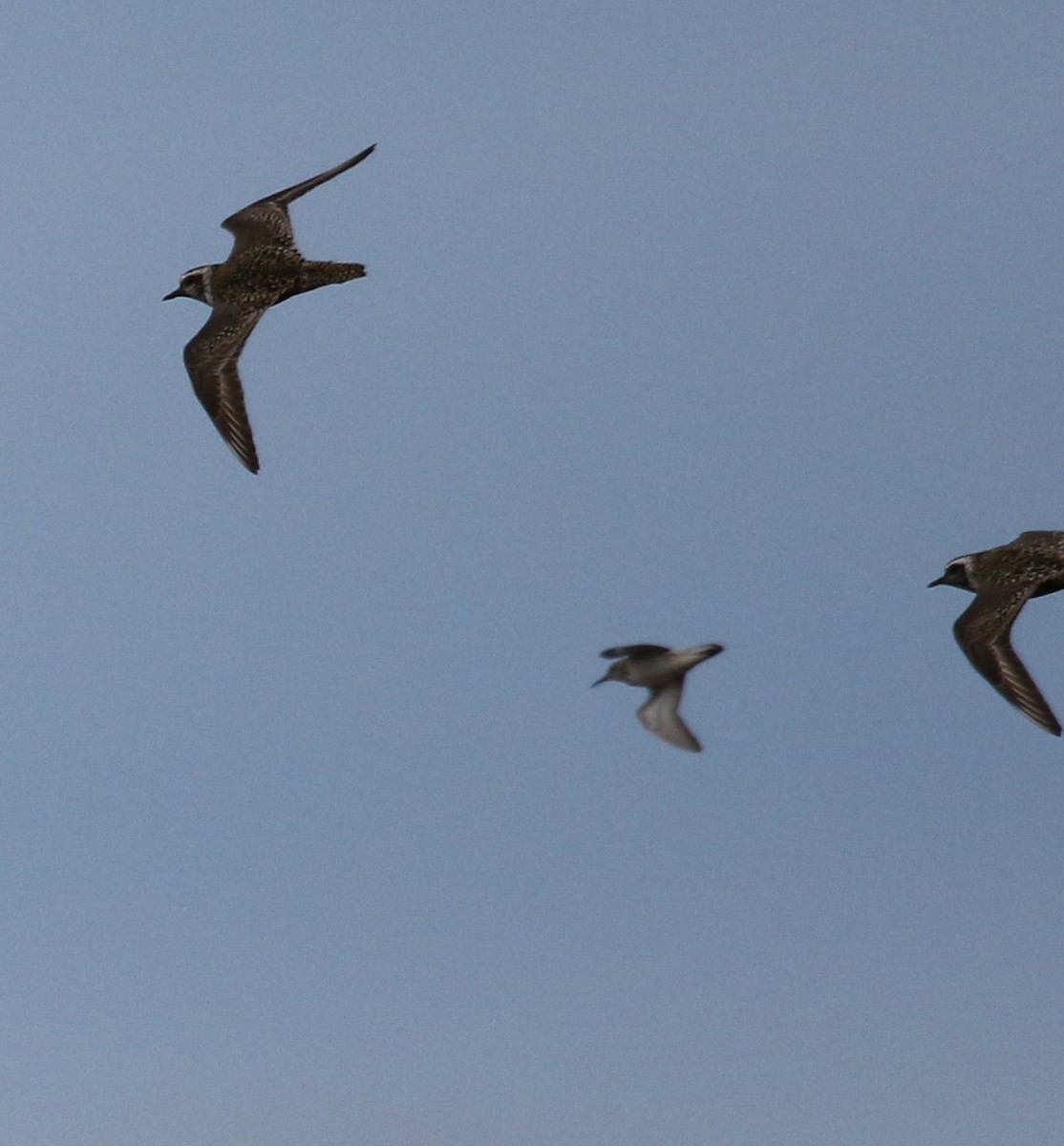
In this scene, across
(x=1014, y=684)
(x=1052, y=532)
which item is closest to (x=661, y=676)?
(x=1014, y=684)

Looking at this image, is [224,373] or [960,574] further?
[960,574]

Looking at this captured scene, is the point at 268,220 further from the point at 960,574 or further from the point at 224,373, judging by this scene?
the point at 960,574

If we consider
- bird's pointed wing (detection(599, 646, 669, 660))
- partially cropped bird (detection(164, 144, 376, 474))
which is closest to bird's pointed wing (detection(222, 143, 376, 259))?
partially cropped bird (detection(164, 144, 376, 474))

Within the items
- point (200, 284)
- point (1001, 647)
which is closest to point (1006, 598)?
point (1001, 647)

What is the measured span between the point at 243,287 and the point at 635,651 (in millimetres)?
9070

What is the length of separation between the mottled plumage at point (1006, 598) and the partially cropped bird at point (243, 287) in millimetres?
10056

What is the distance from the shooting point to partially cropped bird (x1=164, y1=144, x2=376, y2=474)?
31188 millimetres

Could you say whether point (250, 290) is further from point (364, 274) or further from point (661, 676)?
point (661, 676)

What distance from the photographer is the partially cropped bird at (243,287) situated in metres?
31.2

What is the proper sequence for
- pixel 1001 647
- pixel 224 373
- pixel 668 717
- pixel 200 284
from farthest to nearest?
pixel 200 284 < pixel 1001 647 < pixel 224 373 < pixel 668 717

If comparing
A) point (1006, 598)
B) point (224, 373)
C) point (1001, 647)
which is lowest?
point (1001, 647)

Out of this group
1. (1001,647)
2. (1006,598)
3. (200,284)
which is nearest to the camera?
(1001,647)

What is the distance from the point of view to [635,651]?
2777cm

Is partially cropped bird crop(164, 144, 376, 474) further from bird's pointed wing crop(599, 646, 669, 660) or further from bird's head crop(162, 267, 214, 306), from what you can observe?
bird's pointed wing crop(599, 646, 669, 660)
